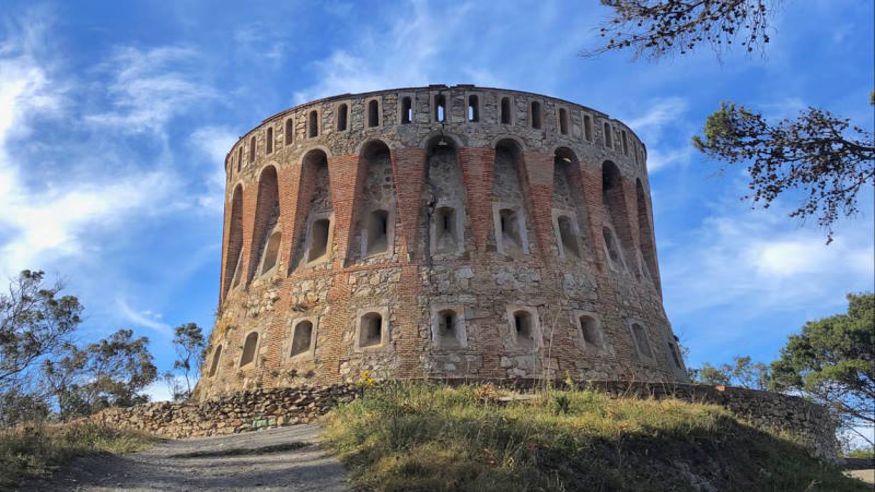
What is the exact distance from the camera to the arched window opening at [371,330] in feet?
71.1

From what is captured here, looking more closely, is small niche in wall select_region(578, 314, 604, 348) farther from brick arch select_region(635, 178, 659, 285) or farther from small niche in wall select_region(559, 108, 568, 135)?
small niche in wall select_region(559, 108, 568, 135)

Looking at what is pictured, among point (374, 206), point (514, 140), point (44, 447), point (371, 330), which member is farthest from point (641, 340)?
point (44, 447)

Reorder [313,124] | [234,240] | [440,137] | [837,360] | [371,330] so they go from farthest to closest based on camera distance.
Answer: [837,360] < [234,240] < [313,124] < [440,137] < [371,330]

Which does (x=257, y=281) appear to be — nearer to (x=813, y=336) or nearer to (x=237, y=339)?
(x=237, y=339)

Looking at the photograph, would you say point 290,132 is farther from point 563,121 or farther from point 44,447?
point 44,447

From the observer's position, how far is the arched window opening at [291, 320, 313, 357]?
22447 mm

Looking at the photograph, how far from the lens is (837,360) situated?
118ft

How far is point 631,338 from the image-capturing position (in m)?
23.5

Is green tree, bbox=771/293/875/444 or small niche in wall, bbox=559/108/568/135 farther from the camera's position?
green tree, bbox=771/293/875/444

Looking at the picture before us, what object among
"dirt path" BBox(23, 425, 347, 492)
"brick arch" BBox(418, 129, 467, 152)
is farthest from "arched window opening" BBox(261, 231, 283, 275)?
"dirt path" BBox(23, 425, 347, 492)

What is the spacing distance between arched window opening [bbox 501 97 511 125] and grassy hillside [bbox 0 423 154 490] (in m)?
14.1

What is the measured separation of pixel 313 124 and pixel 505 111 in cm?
594

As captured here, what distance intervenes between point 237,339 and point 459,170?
27.5 feet

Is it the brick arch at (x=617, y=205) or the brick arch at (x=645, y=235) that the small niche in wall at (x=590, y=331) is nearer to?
the brick arch at (x=617, y=205)
